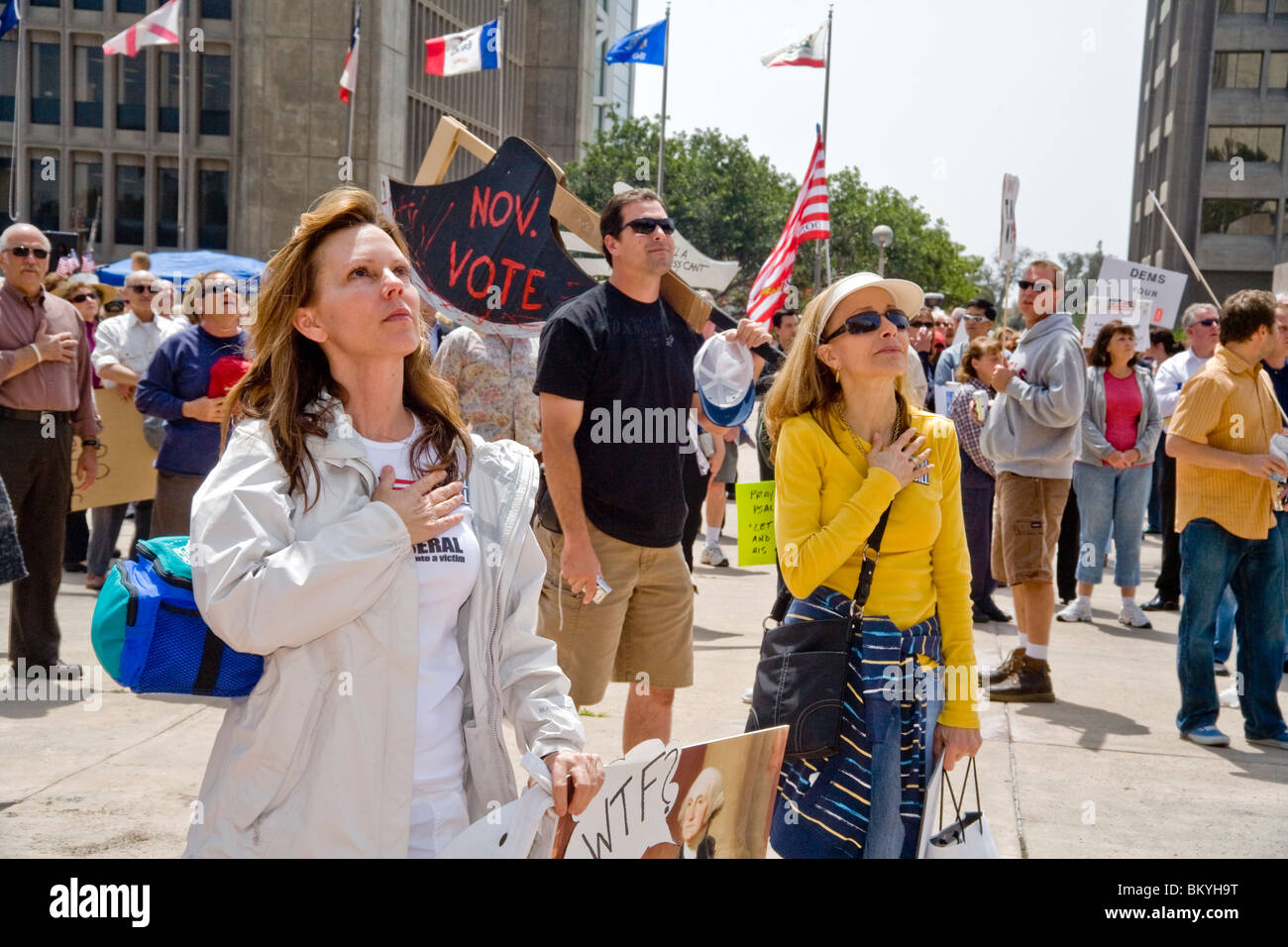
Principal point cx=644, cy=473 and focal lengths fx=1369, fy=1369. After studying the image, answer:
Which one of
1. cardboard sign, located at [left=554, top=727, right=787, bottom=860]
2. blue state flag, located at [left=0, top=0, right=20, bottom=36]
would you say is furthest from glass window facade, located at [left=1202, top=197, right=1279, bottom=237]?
cardboard sign, located at [left=554, top=727, right=787, bottom=860]

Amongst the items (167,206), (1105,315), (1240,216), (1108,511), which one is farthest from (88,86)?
(1240,216)

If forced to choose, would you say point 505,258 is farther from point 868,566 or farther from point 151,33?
point 151,33

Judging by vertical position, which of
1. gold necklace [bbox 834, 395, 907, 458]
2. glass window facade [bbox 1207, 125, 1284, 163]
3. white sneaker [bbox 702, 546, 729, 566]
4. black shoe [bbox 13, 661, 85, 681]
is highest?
glass window facade [bbox 1207, 125, 1284, 163]

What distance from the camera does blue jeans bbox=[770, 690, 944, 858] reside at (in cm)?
343

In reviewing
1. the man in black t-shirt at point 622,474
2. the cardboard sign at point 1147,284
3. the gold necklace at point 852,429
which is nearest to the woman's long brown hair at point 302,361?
the gold necklace at point 852,429

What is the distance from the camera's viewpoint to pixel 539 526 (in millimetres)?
4980

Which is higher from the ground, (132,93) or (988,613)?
(132,93)

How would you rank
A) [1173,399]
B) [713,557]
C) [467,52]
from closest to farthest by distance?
[1173,399] → [713,557] → [467,52]

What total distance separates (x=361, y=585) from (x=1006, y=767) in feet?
14.5

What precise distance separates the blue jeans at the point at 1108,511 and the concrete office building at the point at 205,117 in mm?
39104

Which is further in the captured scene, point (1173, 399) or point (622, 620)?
point (1173, 399)

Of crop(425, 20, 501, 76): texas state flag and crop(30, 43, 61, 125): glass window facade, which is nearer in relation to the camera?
crop(425, 20, 501, 76): texas state flag

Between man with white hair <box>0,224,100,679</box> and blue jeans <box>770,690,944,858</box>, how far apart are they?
4.78m

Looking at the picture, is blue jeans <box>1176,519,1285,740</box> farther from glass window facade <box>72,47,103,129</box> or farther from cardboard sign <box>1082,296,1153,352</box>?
glass window facade <box>72,47,103,129</box>
